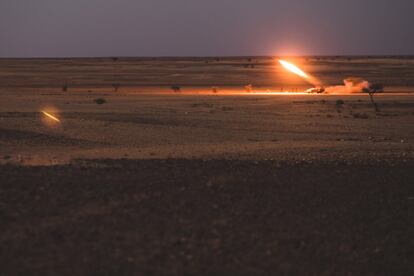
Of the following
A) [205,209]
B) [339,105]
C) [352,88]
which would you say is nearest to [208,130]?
[205,209]

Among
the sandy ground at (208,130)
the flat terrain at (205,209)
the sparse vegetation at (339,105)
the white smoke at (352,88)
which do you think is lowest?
the flat terrain at (205,209)

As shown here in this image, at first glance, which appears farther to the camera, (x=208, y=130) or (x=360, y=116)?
(x=360, y=116)

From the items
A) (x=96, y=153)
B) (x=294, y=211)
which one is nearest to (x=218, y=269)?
(x=294, y=211)

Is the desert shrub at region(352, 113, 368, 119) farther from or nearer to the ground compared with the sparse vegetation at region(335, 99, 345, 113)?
nearer to the ground

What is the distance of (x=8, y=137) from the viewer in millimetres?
21688

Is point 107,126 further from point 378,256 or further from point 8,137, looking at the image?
point 378,256

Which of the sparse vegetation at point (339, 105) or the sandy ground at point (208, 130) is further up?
the sparse vegetation at point (339, 105)

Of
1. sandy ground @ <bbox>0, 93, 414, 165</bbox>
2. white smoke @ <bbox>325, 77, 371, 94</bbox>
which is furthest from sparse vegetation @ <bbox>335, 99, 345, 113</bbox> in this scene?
white smoke @ <bbox>325, 77, 371, 94</bbox>

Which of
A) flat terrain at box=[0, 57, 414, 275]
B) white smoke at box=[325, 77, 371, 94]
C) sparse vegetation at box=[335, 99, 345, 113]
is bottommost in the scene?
flat terrain at box=[0, 57, 414, 275]

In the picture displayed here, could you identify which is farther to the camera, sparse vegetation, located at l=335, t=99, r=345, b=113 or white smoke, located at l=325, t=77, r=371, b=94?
white smoke, located at l=325, t=77, r=371, b=94

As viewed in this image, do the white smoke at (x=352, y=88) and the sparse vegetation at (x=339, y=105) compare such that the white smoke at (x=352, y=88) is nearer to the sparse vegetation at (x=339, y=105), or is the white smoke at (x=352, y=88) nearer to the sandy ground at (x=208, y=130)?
the sandy ground at (x=208, y=130)

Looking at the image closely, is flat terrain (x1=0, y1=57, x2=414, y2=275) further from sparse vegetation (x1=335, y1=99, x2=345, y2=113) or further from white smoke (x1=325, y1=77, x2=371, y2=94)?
white smoke (x1=325, y1=77, x2=371, y2=94)

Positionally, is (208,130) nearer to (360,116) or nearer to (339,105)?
(360,116)

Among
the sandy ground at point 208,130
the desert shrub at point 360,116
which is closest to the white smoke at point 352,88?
the sandy ground at point 208,130
